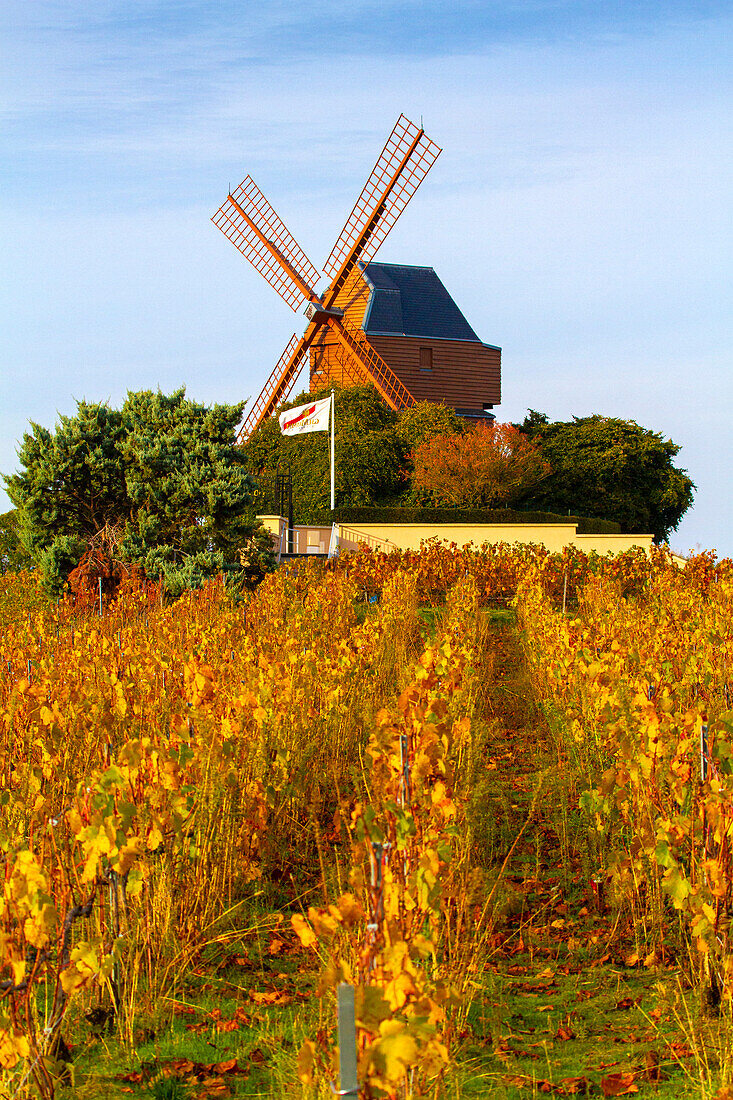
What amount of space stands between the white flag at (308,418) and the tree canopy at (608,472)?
7.29 metres

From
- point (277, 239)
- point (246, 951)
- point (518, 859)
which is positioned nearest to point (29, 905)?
point (246, 951)

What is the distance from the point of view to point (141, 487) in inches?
478

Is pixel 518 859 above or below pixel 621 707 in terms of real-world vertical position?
below

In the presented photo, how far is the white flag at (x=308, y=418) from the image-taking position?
23.3 meters

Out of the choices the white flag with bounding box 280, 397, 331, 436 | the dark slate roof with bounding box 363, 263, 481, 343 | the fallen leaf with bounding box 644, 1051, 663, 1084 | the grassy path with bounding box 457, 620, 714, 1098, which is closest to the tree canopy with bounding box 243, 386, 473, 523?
the white flag with bounding box 280, 397, 331, 436

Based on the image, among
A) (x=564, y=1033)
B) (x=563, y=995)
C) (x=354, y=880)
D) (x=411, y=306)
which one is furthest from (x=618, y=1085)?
(x=411, y=306)

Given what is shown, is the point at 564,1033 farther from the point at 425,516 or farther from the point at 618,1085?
the point at 425,516

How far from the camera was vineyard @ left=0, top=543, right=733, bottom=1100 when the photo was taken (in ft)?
8.79

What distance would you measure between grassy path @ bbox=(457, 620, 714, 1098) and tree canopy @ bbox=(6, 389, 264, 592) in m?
7.22

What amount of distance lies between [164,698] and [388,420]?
2280 centimetres

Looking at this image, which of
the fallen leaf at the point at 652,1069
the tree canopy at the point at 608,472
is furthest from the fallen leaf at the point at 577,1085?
the tree canopy at the point at 608,472

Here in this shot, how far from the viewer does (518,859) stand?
493 cm

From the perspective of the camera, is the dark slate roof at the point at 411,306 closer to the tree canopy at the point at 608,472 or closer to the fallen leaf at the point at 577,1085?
the tree canopy at the point at 608,472

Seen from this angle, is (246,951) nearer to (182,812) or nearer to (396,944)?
(182,812)
